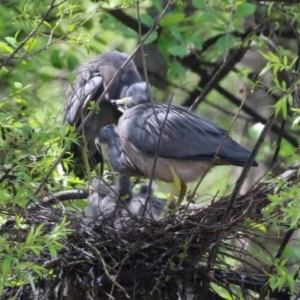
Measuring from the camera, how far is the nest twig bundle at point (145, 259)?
402cm

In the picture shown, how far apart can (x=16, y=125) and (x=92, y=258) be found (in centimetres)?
68

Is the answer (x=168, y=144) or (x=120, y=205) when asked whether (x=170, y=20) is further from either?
(x=120, y=205)

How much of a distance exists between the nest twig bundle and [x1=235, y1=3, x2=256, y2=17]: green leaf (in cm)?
242

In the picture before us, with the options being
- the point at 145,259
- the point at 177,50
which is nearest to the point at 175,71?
the point at 177,50

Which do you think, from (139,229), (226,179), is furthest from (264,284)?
(226,179)

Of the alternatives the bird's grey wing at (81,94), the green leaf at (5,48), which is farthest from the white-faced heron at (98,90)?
the green leaf at (5,48)

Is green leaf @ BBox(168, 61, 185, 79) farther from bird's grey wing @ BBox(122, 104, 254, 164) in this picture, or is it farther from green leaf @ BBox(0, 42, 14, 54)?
green leaf @ BBox(0, 42, 14, 54)

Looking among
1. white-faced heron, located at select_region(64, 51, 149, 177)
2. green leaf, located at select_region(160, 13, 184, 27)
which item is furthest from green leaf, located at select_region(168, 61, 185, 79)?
white-faced heron, located at select_region(64, 51, 149, 177)

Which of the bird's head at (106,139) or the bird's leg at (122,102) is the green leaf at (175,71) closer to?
the bird's leg at (122,102)

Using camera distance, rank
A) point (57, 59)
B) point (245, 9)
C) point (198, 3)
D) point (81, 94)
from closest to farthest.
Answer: point (81, 94) → point (198, 3) → point (245, 9) → point (57, 59)

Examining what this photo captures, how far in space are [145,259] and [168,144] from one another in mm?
1149

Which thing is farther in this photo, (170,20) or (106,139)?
(170,20)

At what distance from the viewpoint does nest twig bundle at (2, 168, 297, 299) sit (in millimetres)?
4016

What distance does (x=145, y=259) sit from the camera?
4.12 metres
